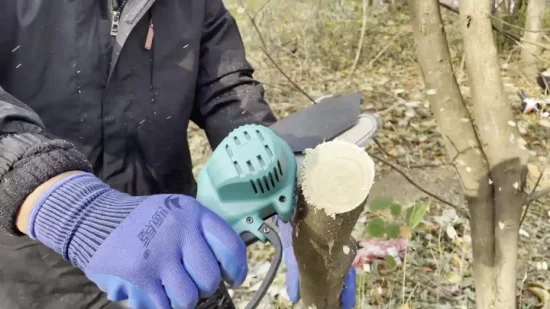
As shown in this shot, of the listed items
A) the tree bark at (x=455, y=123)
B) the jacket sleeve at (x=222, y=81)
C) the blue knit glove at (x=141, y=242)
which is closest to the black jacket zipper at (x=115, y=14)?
the jacket sleeve at (x=222, y=81)

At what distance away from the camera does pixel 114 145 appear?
1354mm

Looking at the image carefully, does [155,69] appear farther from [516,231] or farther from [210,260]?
[516,231]

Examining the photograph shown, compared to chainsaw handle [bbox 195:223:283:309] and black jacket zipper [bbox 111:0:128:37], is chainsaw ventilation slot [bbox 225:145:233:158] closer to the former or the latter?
chainsaw handle [bbox 195:223:283:309]

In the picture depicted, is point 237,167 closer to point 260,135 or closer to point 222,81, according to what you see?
point 260,135

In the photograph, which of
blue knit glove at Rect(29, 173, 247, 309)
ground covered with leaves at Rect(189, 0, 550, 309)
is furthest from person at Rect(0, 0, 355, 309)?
ground covered with leaves at Rect(189, 0, 550, 309)

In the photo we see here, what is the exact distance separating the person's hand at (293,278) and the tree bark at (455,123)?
0.43 metres

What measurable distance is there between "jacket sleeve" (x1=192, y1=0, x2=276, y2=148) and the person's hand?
1.15 feet

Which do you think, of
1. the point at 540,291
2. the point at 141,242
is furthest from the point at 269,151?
the point at 540,291

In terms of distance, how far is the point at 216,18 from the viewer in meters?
1.47

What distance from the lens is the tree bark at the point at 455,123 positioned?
1.40 m

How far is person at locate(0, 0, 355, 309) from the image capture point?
34.3 inches

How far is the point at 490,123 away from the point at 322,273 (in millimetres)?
624

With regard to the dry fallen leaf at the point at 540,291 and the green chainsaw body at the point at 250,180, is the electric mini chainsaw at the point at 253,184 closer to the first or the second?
the green chainsaw body at the point at 250,180

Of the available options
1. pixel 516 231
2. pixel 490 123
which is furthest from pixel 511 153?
pixel 516 231
